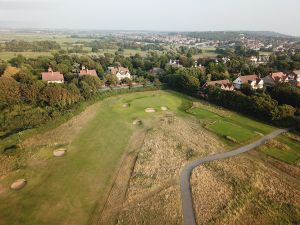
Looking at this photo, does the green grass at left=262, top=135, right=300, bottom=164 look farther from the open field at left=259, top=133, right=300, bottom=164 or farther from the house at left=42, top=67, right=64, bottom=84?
the house at left=42, top=67, right=64, bottom=84

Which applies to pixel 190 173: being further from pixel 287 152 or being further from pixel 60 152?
pixel 60 152

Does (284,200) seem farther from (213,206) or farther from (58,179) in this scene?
(58,179)

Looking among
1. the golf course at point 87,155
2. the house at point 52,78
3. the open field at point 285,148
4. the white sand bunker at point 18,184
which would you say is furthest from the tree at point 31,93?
the open field at point 285,148

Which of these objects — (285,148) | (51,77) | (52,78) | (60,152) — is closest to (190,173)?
(285,148)

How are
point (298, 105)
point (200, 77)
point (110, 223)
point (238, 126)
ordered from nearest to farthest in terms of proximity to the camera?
point (110, 223) → point (238, 126) → point (298, 105) → point (200, 77)

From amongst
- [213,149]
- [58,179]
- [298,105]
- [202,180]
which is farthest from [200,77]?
[58,179]

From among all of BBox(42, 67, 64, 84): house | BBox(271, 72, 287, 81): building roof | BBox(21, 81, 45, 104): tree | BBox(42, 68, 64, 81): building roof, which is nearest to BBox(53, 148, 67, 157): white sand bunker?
BBox(21, 81, 45, 104): tree
